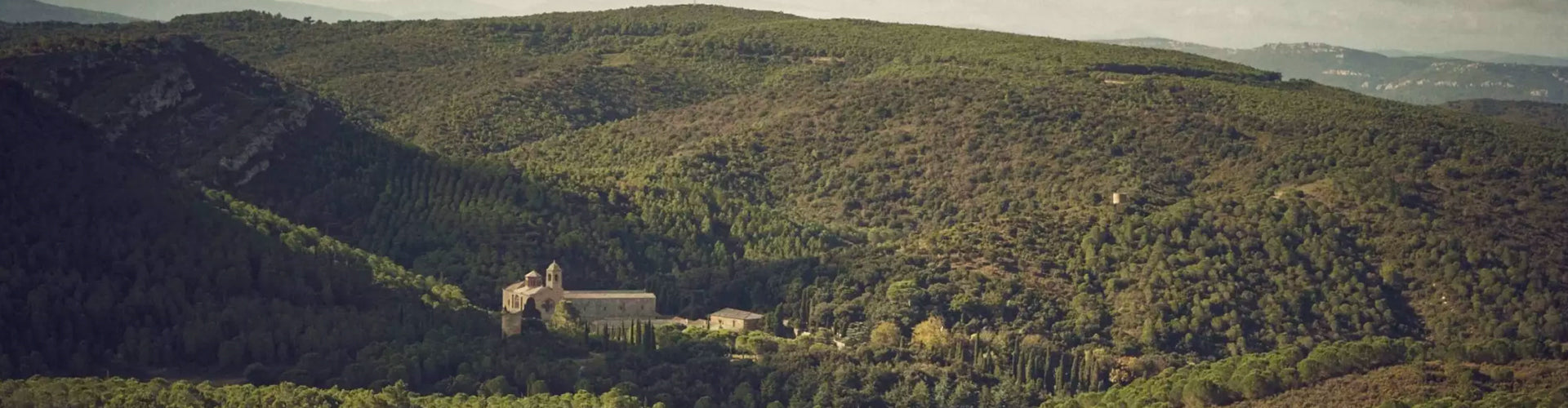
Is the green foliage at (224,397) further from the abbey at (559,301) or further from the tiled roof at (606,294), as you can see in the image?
the tiled roof at (606,294)

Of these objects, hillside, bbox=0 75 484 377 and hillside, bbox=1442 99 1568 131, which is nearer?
hillside, bbox=0 75 484 377

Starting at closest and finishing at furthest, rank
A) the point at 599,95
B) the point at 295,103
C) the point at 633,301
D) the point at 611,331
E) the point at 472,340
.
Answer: the point at 472,340, the point at 611,331, the point at 633,301, the point at 295,103, the point at 599,95

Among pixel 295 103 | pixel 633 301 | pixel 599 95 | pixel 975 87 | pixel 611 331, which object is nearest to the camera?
pixel 611 331

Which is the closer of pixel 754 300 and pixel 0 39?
pixel 754 300

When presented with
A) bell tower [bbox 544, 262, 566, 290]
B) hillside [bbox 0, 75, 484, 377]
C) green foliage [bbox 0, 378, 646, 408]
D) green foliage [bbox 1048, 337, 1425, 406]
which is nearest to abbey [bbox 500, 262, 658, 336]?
bell tower [bbox 544, 262, 566, 290]

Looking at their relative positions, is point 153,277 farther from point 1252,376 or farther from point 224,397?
point 1252,376

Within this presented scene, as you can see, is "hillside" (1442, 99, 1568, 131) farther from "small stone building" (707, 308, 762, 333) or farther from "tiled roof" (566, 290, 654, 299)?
"small stone building" (707, 308, 762, 333)

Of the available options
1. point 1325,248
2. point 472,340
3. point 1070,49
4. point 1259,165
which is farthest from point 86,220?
point 1070,49

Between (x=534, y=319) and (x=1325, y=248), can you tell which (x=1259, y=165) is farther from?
(x=534, y=319)
